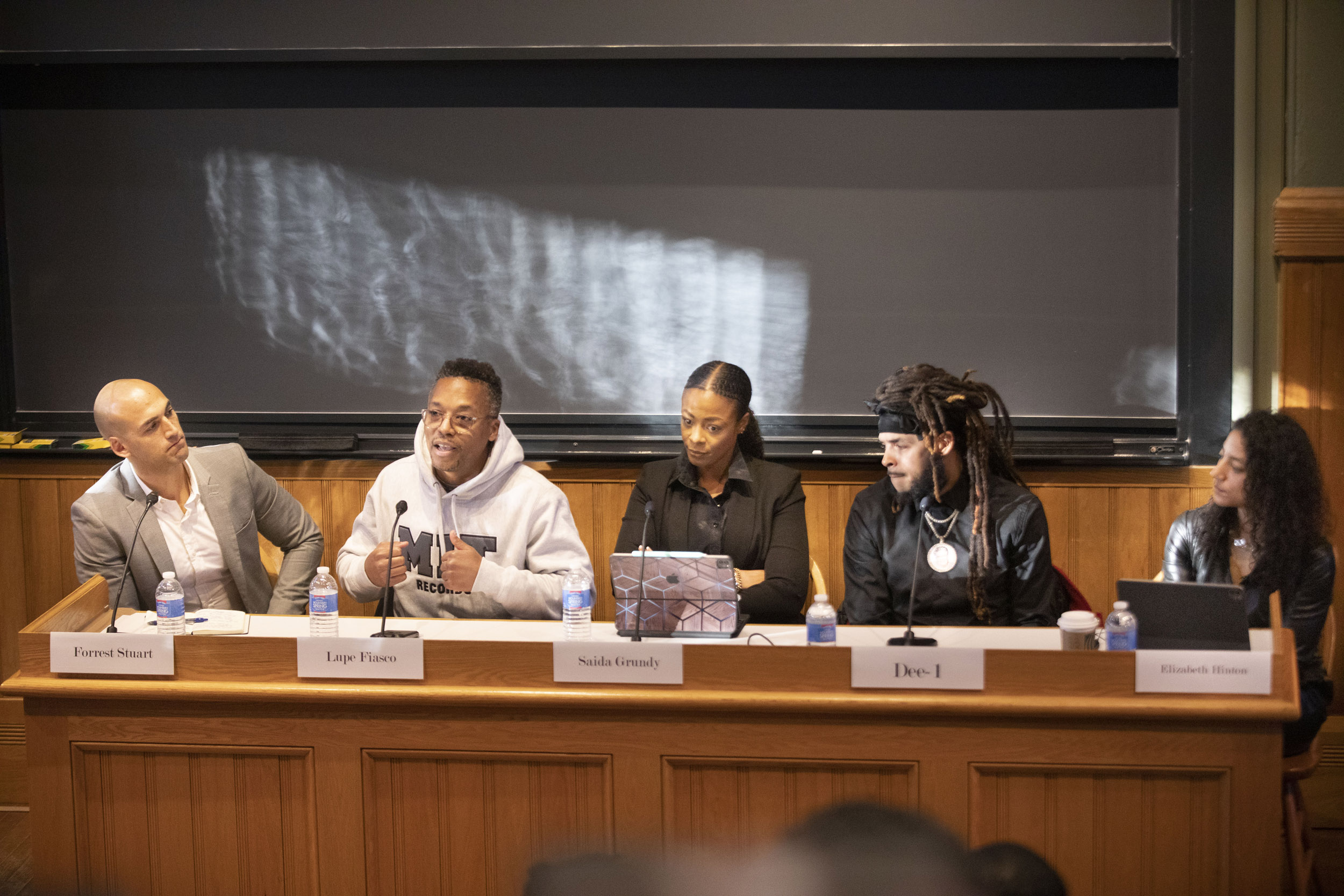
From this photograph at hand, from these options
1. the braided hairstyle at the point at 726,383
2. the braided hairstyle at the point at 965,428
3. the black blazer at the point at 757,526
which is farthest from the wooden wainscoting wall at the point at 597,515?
the braided hairstyle at the point at 965,428

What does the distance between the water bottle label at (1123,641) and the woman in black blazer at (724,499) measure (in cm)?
93

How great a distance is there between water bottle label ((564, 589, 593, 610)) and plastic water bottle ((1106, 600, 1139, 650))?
1.10m

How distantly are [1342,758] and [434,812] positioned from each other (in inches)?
116

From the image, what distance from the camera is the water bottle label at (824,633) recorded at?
89.0 inches

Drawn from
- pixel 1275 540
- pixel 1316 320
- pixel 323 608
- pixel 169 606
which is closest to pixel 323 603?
pixel 323 608

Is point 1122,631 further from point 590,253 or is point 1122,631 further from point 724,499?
point 590,253

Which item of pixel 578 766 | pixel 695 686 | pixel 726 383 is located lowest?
pixel 578 766

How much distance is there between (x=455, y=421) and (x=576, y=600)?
2.60ft

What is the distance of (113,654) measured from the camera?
2.25 m

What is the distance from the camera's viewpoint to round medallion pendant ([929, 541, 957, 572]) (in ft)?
8.96

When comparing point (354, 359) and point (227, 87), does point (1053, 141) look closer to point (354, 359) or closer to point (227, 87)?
point (354, 359)

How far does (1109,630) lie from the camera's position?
2199 mm

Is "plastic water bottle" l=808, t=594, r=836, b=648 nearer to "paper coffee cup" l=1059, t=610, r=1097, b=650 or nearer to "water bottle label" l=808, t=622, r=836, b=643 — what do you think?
"water bottle label" l=808, t=622, r=836, b=643

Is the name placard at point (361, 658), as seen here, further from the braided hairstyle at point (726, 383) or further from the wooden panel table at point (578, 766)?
the braided hairstyle at point (726, 383)
